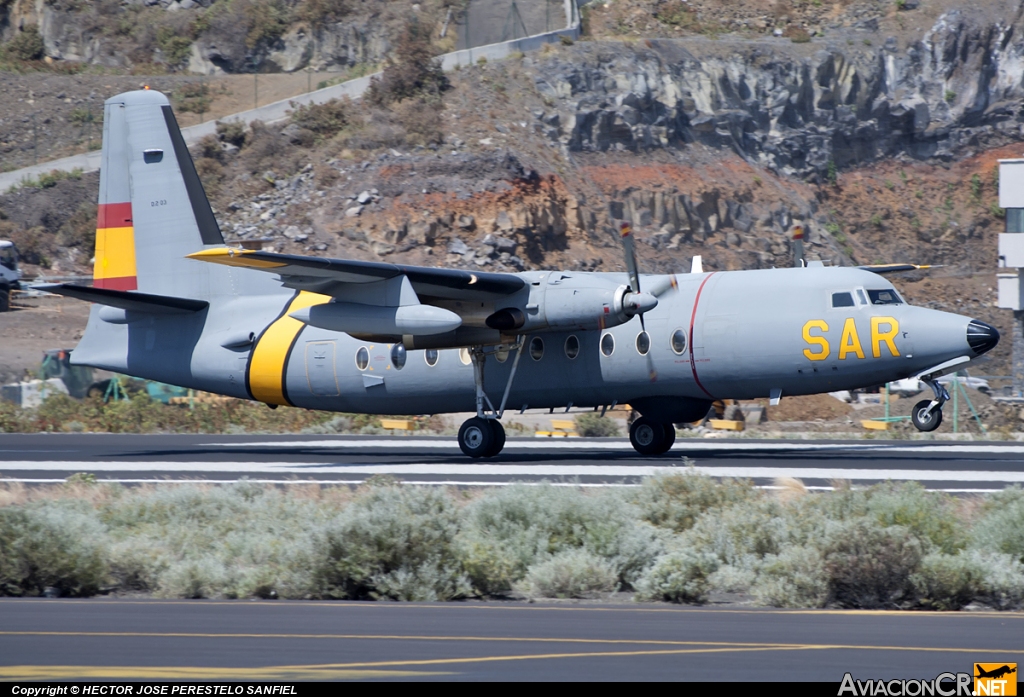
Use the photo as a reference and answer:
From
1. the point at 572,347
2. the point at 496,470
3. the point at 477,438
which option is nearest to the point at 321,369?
the point at 477,438

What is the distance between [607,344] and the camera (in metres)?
22.1

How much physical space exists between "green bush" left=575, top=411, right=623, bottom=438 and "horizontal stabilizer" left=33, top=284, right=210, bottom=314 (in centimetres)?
1177

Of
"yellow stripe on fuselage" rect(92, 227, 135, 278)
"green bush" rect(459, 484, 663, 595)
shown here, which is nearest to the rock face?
"yellow stripe on fuselage" rect(92, 227, 135, 278)

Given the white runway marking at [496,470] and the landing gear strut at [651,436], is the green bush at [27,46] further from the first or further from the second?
the landing gear strut at [651,436]

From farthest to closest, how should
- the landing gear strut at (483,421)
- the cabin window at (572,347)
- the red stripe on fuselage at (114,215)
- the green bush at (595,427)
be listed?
the green bush at (595,427) → the red stripe on fuselage at (114,215) → the landing gear strut at (483,421) → the cabin window at (572,347)

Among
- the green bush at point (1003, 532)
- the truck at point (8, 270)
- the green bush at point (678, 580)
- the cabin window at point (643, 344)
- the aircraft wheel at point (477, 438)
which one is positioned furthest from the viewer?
the truck at point (8, 270)

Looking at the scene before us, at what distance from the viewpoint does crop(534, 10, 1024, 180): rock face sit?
201ft

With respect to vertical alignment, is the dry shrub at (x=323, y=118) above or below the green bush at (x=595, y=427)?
above

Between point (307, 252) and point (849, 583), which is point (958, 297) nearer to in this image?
point (307, 252)

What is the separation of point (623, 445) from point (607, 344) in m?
6.86

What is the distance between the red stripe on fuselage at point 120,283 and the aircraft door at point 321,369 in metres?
5.33

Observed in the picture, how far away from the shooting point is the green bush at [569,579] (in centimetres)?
1063

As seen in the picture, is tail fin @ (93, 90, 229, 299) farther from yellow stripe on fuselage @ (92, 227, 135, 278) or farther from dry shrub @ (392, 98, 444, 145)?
dry shrub @ (392, 98, 444, 145)

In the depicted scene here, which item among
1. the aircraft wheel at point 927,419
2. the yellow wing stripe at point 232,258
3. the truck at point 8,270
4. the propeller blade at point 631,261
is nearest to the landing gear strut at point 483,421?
the propeller blade at point 631,261
